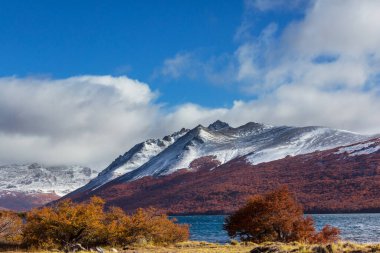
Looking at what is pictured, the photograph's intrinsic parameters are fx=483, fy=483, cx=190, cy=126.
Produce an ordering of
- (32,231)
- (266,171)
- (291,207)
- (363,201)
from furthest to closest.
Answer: (266,171)
(363,201)
(291,207)
(32,231)

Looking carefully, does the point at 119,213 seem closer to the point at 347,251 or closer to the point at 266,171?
the point at 347,251

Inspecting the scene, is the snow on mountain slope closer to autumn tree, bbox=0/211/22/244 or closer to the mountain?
the mountain

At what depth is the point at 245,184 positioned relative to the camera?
186 meters

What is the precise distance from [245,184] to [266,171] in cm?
1618

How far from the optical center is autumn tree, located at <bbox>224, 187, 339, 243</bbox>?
49406 millimetres

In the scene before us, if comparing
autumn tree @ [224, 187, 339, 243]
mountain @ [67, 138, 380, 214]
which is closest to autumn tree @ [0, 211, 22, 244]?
autumn tree @ [224, 187, 339, 243]

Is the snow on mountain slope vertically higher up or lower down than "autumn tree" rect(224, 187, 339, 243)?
higher up

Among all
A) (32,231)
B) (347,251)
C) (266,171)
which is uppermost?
(266,171)

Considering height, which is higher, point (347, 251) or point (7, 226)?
point (7, 226)

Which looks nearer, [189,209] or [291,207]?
[291,207]

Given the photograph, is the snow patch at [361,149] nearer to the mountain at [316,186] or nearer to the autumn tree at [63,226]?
the mountain at [316,186]

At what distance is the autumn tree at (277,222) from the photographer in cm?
4941

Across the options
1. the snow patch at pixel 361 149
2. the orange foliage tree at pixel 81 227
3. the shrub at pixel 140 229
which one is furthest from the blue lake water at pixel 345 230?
the snow patch at pixel 361 149

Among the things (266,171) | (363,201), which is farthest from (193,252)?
(266,171)
